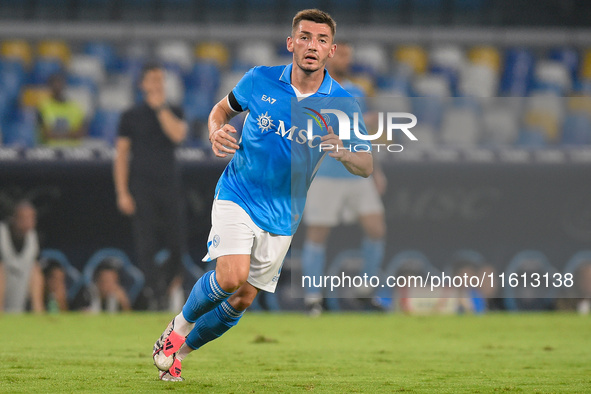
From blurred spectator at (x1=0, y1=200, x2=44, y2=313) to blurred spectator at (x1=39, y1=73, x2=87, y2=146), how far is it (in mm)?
1545

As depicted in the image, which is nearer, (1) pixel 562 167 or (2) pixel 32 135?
(1) pixel 562 167

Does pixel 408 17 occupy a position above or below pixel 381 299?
above

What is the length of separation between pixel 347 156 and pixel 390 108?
Answer: 18.6ft

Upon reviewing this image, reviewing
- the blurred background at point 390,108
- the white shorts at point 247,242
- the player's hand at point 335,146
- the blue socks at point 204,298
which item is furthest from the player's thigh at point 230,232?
the blurred background at point 390,108

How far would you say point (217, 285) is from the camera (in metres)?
4.71

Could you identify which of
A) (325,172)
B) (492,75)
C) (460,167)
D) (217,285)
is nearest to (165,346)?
(217,285)

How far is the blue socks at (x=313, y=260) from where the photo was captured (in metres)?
9.88

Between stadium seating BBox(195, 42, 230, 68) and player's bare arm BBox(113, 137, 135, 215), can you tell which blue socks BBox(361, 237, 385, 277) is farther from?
stadium seating BBox(195, 42, 230, 68)

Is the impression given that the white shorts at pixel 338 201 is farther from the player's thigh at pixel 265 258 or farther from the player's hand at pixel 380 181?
the player's thigh at pixel 265 258

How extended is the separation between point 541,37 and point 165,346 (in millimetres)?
12978

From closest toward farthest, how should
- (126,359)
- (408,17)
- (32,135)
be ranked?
(126,359) → (32,135) → (408,17)

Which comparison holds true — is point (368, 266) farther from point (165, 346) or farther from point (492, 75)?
point (492, 75)

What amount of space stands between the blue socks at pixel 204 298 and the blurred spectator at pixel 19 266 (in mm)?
5505

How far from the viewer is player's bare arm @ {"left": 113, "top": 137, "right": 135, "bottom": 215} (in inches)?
399
